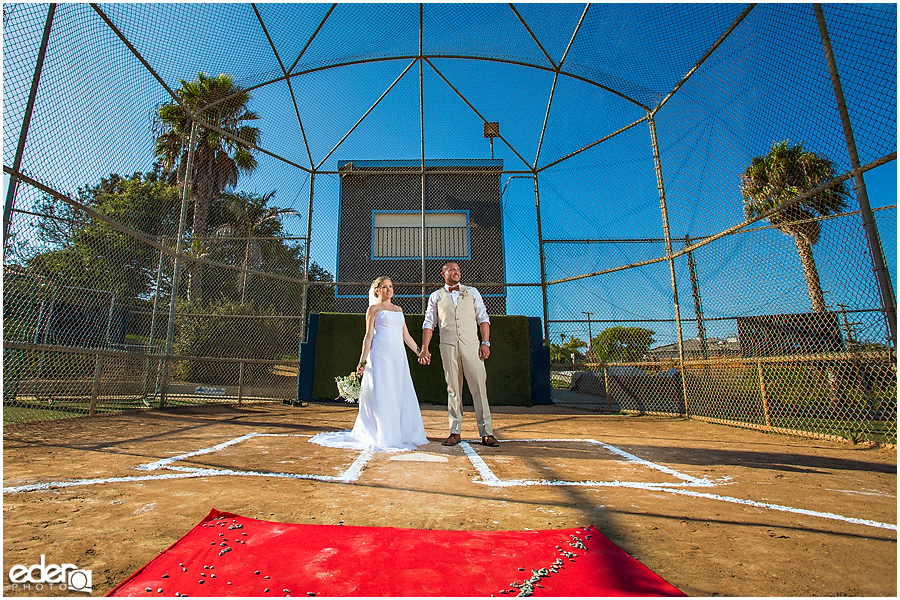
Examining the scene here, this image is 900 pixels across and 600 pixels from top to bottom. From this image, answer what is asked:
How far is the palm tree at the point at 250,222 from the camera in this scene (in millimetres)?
8672

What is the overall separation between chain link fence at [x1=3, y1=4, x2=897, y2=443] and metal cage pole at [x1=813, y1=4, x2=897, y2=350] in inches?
0.7

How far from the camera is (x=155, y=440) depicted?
13.3ft

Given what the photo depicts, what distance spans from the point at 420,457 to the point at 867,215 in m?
4.12

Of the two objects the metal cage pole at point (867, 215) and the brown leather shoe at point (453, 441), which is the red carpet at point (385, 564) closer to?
the brown leather shoe at point (453, 441)

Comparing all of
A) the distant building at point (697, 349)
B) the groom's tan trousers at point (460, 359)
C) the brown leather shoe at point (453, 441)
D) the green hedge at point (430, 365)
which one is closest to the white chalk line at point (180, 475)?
the brown leather shoe at point (453, 441)

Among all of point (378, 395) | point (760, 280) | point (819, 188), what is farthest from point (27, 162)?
point (760, 280)

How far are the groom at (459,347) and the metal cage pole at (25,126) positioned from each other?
3.77 metres

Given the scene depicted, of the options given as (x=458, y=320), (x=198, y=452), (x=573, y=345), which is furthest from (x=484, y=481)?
(x=573, y=345)

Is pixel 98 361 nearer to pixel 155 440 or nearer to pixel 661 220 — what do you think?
pixel 155 440

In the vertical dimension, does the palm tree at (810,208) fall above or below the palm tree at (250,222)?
below

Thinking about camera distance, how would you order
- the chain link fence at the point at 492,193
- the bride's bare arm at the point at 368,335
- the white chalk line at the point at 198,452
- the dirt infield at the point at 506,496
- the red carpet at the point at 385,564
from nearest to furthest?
the red carpet at the point at 385,564
the dirt infield at the point at 506,496
the white chalk line at the point at 198,452
the chain link fence at the point at 492,193
the bride's bare arm at the point at 368,335

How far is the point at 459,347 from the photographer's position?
459 centimetres

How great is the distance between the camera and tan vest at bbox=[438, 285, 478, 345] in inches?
181

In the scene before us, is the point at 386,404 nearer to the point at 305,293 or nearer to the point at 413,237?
the point at 305,293
